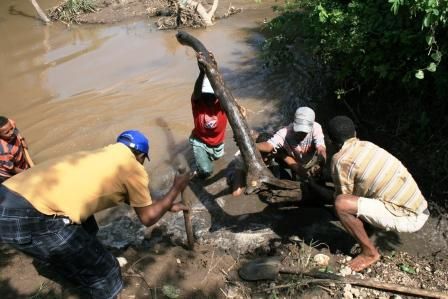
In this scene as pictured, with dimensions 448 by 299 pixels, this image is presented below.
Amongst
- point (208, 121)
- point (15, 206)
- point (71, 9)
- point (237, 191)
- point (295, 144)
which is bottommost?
point (237, 191)

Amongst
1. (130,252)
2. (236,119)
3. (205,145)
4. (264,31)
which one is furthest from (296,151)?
(264,31)

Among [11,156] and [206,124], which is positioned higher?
[11,156]

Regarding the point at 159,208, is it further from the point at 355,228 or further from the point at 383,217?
the point at 383,217

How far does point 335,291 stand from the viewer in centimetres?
385

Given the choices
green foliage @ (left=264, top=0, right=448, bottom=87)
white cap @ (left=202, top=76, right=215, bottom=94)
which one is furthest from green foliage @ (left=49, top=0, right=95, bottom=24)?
white cap @ (left=202, top=76, right=215, bottom=94)

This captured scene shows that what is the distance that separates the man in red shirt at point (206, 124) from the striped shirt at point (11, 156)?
6.97 ft

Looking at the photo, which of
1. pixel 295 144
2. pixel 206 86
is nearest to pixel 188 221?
pixel 295 144

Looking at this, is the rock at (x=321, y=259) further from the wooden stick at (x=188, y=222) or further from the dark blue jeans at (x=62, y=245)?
the dark blue jeans at (x=62, y=245)

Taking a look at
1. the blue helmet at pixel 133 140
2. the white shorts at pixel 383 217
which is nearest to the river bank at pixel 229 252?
the white shorts at pixel 383 217

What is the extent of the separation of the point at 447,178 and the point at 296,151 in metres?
1.65

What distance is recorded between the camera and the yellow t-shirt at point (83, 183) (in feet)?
10.0

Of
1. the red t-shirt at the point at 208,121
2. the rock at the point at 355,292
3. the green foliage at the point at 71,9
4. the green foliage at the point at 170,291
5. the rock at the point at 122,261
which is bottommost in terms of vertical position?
the rock at the point at 355,292

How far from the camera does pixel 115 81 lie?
982 centimetres

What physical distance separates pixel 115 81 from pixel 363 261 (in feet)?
24.2
